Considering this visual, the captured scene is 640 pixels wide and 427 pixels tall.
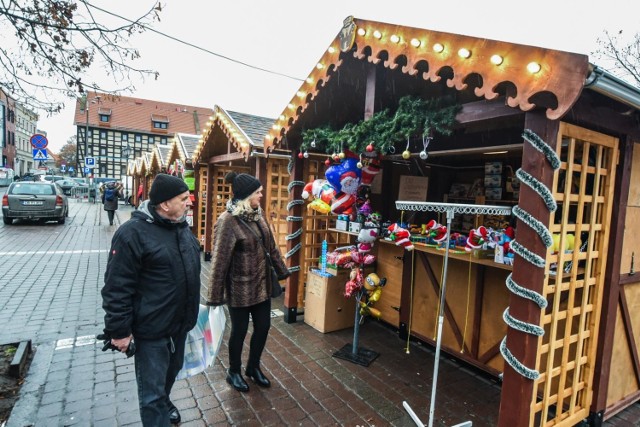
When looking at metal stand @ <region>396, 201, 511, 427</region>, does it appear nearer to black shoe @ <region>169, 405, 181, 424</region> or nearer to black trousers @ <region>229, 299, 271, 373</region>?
black trousers @ <region>229, 299, 271, 373</region>

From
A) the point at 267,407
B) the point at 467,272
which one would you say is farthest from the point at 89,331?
the point at 467,272

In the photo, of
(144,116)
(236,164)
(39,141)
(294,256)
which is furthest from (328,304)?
(144,116)

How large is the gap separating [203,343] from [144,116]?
48.0 meters

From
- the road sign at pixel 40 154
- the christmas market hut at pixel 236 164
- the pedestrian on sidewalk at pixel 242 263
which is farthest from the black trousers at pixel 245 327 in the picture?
the road sign at pixel 40 154

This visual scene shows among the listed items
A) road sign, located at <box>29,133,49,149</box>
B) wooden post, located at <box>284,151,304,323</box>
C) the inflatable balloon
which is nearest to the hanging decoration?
the inflatable balloon

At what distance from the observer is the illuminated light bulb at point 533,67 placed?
2164 mm

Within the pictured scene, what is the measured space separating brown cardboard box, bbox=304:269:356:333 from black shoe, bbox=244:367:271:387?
4.52 ft

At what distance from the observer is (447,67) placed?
9.14 feet

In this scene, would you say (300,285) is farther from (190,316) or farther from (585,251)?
(585,251)

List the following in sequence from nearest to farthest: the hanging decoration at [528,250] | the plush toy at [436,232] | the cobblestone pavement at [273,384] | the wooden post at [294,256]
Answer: the hanging decoration at [528,250] → the cobblestone pavement at [273,384] → the plush toy at [436,232] → the wooden post at [294,256]

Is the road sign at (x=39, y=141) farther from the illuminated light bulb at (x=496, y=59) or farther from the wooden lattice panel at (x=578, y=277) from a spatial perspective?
the wooden lattice panel at (x=578, y=277)

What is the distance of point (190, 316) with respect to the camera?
2531 mm

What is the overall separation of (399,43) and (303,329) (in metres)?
3.52

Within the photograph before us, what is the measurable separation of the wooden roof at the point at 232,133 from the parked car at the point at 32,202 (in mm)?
7684
